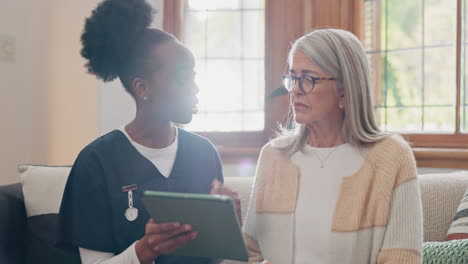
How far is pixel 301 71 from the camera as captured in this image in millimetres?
1511

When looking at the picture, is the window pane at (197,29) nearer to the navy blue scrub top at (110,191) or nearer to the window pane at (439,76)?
the window pane at (439,76)

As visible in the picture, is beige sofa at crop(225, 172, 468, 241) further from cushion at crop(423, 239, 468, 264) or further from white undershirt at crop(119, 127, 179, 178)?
white undershirt at crop(119, 127, 179, 178)

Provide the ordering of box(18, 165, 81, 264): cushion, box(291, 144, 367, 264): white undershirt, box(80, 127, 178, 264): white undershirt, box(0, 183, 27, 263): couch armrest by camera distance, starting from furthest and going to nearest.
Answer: box(18, 165, 81, 264): cushion < box(0, 183, 27, 263): couch armrest < box(291, 144, 367, 264): white undershirt < box(80, 127, 178, 264): white undershirt

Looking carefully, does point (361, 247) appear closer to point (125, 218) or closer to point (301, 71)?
point (301, 71)

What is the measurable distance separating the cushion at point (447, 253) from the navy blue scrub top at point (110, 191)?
0.66 m

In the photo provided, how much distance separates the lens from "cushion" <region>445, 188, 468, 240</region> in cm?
189

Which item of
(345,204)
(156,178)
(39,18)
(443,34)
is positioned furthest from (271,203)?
(39,18)

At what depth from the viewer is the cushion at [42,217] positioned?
77.2 inches

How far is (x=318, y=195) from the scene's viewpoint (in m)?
1.54

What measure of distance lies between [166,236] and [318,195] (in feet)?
1.61

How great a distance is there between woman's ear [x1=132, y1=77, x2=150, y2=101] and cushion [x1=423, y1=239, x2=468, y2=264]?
3.05ft

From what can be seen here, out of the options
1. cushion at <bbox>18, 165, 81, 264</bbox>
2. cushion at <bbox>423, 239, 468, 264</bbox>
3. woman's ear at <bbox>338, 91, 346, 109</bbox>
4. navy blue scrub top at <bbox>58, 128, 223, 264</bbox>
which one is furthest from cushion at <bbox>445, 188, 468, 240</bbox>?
cushion at <bbox>18, 165, 81, 264</bbox>

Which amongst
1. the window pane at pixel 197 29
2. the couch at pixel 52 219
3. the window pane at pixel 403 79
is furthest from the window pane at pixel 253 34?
the couch at pixel 52 219

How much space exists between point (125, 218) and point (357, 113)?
0.67m
